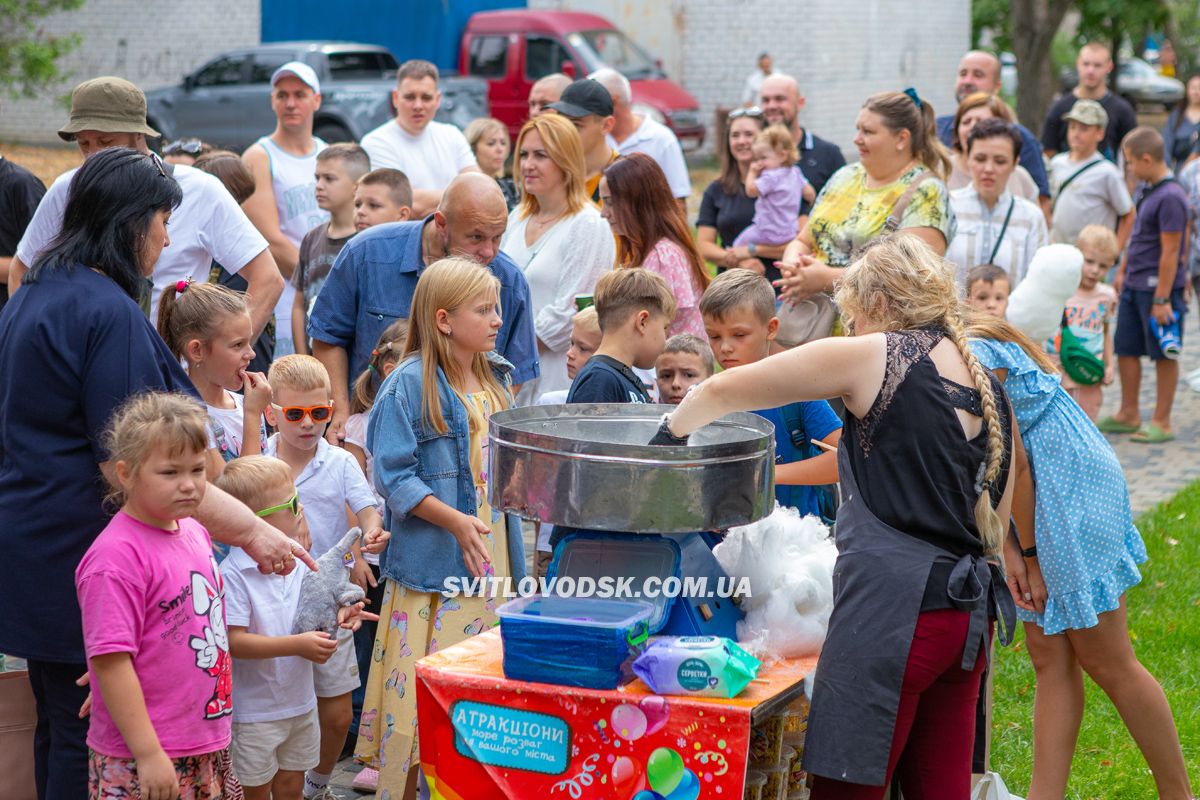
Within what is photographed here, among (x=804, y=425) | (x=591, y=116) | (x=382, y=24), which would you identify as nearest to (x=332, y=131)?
(x=382, y=24)

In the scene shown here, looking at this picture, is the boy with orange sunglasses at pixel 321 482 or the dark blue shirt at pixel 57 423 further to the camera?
the boy with orange sunglasses at pixel 321 482

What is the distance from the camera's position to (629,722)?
298 cm

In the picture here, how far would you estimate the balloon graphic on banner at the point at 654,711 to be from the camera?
Result: 2.95m

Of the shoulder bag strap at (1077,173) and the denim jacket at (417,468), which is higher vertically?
the shoulder bag strap at (1077,173)

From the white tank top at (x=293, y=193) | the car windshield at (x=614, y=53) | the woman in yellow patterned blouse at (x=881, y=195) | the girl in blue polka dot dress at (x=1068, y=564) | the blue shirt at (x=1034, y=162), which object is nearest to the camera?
the girl in blue polka dot dress at (x=1068, y=564)

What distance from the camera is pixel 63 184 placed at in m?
4.10

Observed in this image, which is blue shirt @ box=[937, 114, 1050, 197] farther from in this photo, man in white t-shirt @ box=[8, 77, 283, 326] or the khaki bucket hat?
the khaki bucket hat

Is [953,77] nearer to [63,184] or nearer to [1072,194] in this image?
[1072,194]

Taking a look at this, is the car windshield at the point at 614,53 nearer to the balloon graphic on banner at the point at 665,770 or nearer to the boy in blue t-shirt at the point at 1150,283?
the boy in blue t-shirt at the point at 1150,283

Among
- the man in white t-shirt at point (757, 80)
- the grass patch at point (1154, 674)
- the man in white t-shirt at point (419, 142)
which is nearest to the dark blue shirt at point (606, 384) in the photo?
the grass patch at point (1154, 674)

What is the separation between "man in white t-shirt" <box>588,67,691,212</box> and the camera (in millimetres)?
7633

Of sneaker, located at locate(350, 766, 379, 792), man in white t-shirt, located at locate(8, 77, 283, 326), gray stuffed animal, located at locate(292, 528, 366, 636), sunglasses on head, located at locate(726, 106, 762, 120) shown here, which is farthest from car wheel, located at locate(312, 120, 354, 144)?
gray stuffed animal, located at locate(292, 528, 366, 636)

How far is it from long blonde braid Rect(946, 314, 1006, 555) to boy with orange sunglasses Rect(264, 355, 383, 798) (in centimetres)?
177

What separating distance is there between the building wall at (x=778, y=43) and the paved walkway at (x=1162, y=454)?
13283 mm
